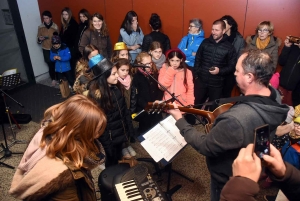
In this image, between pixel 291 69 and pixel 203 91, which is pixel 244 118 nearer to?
pixel 203 91

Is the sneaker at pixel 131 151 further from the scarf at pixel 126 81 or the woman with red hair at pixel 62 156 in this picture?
the woman with red hair at pixel 62 156

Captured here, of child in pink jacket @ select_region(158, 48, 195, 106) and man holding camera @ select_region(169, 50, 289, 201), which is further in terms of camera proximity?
child in pink jacket @ select_region(158, 48, 195, 106)

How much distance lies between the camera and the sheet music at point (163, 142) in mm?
2330

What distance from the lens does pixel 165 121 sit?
2.49 meters

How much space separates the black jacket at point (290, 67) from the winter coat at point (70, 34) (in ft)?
13.9

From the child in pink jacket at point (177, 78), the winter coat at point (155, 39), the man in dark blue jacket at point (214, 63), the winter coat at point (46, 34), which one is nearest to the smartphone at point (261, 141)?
the child in pink jacket at point (177, 78)

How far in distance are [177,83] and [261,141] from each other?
240 centimetres

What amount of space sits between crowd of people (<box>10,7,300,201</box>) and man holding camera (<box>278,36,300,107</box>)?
14 mm

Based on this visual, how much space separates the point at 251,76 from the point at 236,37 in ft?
9.28

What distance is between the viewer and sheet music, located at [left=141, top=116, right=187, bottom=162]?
2330 mm

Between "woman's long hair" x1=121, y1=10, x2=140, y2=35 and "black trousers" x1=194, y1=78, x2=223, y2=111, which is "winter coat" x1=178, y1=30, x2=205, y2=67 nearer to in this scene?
"black trousers" x1=194, y1=78, x2=223, y2=111

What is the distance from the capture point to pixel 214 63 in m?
4.04

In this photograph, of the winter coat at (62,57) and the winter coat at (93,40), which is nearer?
the winter coat at (93,40)

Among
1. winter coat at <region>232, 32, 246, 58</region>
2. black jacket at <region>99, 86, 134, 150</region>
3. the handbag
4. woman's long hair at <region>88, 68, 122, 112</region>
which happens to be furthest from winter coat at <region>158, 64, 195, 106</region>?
the handbag
